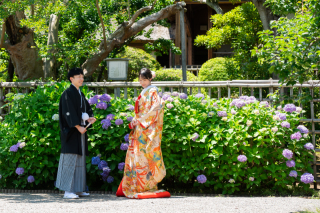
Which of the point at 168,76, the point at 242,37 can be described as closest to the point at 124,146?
the point at 168,76

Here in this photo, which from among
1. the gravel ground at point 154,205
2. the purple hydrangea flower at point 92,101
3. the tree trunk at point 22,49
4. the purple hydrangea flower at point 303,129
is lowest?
the gravel ground at point 154,205

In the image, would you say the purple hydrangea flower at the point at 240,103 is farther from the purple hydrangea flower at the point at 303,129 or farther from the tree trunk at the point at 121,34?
the tree trunk at the point at 121,34

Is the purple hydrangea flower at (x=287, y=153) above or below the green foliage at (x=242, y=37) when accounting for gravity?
below

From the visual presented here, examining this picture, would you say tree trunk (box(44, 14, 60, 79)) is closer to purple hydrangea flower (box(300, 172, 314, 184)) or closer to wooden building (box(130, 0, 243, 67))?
wooden building (box(130, 0, 243, 67))

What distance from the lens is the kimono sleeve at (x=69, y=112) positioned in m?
4.36

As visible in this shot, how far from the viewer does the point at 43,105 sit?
5.13m

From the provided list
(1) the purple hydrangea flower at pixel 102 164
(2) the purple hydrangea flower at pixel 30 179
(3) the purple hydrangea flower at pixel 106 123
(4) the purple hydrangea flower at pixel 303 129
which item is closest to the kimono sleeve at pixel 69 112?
(3) the purple hydrangea flower at pixel 106 123

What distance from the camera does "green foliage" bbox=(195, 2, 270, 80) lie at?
27.9 feet

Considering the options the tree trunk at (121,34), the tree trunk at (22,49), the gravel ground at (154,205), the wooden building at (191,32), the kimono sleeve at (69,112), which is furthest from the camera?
the wooden building at (191,32)

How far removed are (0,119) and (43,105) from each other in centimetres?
123

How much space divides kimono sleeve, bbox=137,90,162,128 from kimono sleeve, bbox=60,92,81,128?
0.79 metres

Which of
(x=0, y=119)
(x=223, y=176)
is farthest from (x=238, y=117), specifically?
(x=0, y=119)

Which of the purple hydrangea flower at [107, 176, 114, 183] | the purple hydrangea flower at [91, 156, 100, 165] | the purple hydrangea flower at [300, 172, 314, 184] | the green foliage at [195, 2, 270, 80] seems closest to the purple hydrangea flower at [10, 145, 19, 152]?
the purple hydrangea flower at [91, 156, 100, 165]

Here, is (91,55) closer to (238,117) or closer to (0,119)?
(0,119)
